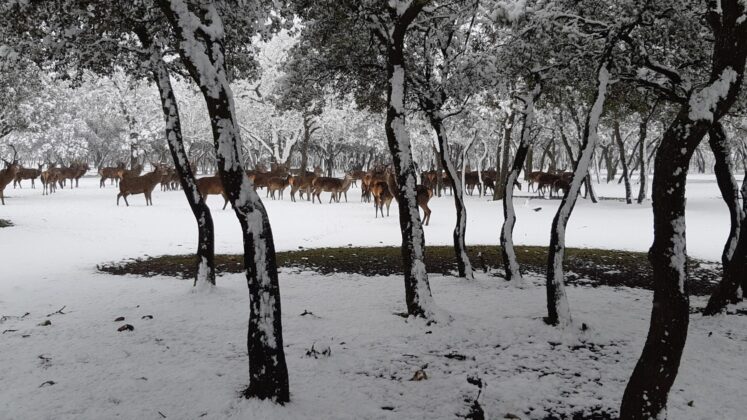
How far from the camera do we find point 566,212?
6430 mm

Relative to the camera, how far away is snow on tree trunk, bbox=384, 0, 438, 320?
6.63 metres

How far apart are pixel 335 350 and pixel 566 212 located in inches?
137

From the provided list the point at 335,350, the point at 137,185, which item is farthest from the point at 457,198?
the point at 137,185

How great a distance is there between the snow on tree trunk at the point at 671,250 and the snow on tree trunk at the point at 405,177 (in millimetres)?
3393

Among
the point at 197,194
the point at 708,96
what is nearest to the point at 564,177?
the point at 197,194

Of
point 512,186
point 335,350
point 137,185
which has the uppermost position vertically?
point 137,185

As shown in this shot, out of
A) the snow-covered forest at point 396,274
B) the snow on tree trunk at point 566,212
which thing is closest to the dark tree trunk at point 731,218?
the snow-covered forest at point 396,274

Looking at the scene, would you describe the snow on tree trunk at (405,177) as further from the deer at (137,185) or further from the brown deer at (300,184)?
the brown deer at (300,184)

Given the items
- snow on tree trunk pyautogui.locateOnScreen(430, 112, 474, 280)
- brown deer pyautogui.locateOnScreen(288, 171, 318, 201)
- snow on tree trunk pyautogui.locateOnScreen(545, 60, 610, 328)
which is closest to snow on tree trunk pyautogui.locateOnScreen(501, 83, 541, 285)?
snow on tree trunk pyautogui.locateOnScreen(430, 112, 474, 280)

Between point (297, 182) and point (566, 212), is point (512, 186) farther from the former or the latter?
point (297, 182)

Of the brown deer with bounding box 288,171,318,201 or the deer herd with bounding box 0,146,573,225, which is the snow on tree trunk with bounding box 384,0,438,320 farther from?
the brown deer with bounding box 288,171,318,201

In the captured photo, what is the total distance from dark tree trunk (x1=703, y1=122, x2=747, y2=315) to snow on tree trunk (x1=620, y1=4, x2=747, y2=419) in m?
4.24

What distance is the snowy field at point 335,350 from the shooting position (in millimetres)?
4387

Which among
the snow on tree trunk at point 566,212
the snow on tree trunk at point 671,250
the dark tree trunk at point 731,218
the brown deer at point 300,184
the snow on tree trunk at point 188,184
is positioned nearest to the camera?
the snow on tree trunk at point 671,250
